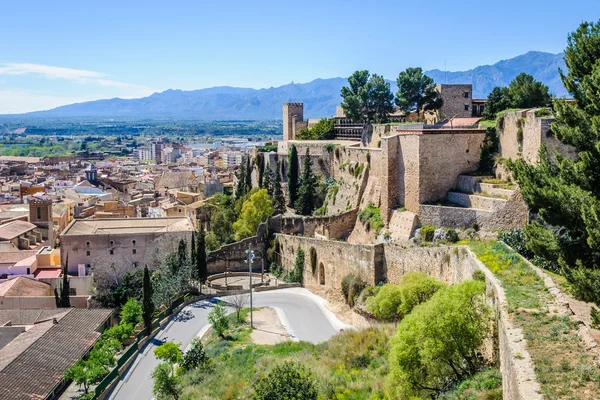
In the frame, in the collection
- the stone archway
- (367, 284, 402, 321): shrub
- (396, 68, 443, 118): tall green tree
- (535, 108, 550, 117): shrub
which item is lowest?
the stone archway

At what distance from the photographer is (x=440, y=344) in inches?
582

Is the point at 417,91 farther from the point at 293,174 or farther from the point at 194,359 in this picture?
the point at 194,359

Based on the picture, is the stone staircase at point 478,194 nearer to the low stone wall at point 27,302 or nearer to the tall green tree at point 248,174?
the low stone wall at point 27,302

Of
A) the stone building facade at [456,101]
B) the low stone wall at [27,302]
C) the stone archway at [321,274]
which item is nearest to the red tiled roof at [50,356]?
the low stone wall at [27,302]

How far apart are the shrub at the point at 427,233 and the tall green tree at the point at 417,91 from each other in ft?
64.1

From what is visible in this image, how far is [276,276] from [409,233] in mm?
11235

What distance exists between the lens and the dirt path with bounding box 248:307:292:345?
88.6ft

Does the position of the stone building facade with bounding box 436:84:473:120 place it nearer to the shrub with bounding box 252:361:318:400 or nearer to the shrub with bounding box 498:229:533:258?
the shrub with bounding box 498:229:533:258

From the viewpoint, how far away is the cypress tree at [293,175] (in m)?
47.7

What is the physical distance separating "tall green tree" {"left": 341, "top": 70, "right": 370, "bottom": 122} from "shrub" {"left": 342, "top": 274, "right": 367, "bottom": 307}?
80.2 feet

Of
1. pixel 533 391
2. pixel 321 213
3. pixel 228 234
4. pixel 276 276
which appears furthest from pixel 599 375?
pixel 228 234

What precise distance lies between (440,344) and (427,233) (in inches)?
564

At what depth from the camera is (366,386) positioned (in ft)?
59.8

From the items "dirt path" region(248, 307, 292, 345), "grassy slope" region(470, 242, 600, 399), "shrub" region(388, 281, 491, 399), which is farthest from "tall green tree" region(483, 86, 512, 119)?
"shrub" region(388, 281, 491, 399)
